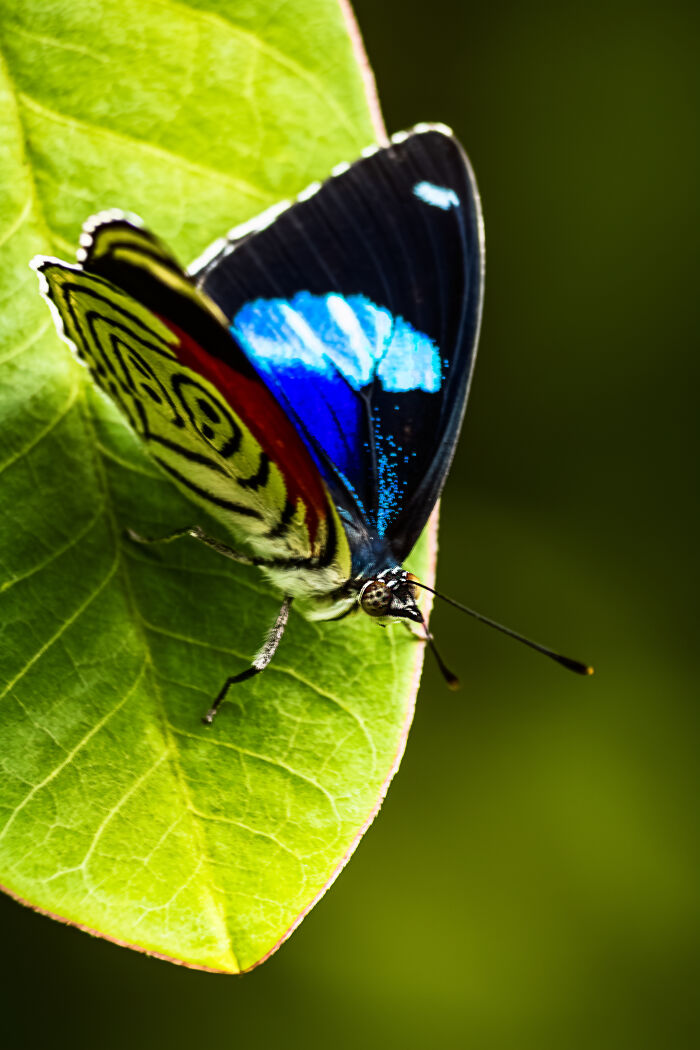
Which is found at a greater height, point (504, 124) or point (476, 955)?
point (504, 124)

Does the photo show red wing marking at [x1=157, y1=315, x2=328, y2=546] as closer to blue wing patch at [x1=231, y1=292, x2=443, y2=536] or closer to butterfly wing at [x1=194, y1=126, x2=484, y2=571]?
butterfly wing at [x1=194, y1=126, x2=484, y2=571]

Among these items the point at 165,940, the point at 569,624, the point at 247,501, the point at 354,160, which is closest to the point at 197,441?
the point at 247,501

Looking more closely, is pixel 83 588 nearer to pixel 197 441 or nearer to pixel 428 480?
pixel 197 441

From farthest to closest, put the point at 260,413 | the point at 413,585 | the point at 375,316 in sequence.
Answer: the point at 375,316
the point at 413,585
the point at 260,413

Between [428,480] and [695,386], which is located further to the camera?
[695,386]

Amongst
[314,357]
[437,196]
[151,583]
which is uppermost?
[437,196]

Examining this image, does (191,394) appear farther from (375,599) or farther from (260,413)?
(375,599)

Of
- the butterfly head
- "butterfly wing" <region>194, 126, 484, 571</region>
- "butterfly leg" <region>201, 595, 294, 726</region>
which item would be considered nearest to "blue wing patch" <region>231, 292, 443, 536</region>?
"butterfly wing" <region>194, 126, 484, 571</region>

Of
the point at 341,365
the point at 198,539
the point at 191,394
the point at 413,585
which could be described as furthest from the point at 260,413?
the point at 341,365
